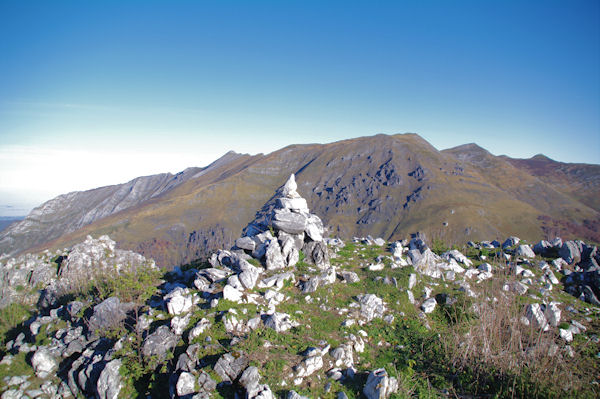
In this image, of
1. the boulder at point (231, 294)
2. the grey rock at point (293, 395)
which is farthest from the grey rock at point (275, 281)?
the grey rock at point (293, 395)

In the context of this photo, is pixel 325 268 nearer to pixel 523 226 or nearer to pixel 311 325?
pixel 311 325

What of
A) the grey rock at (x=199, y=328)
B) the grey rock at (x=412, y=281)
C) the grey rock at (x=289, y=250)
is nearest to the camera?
the grey rock at (x=199, y=328)

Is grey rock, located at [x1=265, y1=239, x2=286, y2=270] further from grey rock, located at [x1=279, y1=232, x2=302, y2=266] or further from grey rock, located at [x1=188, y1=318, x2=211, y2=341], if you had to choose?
grey rock, located at [x1=188, y1=318, x2=211, y2=341]

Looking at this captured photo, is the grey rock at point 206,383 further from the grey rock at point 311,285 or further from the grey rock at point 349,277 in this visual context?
the grey rock at point 349,277

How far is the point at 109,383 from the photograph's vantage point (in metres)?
11.3

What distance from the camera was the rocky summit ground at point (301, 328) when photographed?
10.5m

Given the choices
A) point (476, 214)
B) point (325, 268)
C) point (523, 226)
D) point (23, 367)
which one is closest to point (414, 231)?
point (476, 214)

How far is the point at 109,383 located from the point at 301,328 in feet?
25.7

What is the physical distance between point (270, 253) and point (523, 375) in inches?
532

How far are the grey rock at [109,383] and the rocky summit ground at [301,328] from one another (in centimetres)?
4

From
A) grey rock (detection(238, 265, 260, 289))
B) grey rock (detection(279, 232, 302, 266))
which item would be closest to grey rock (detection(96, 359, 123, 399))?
grey rock (detection(238, 265, 260, 289))

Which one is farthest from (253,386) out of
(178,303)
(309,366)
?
(178,303)

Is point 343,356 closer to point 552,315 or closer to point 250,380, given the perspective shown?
point 250,380

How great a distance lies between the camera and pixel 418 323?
14.9 meters
